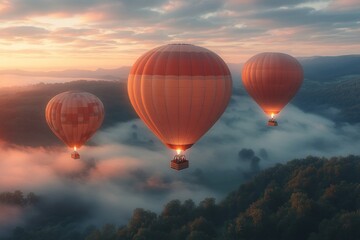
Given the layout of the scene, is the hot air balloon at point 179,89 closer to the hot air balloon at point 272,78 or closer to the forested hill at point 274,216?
the hot air balloon at point 272,78

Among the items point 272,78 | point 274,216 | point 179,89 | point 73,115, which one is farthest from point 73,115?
point 274,216

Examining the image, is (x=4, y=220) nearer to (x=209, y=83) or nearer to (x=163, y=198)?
(x=163, y=198)

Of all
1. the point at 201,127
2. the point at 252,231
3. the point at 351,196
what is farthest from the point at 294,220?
the point at 201,127

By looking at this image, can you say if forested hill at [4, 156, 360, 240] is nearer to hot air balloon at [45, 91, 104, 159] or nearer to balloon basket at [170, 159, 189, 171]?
hot air balloon at [45, 91, 104, 159]

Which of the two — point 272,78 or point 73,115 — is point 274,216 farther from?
point 73,115

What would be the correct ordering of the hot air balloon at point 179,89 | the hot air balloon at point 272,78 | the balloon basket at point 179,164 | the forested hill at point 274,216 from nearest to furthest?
1. the hot air balloon at point 179,89
2. the balloon basket at point 179,164
3. the hot air balloon at point 272,78
4. the forested hill at point 274,216

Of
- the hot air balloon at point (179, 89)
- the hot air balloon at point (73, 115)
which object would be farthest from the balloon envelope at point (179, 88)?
the hot air balloon at point (73, 115)
